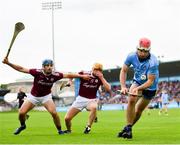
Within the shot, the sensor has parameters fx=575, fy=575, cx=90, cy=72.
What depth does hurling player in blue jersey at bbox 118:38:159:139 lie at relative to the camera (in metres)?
13.2

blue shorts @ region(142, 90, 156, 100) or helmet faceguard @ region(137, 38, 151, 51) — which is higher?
helmet faceguard @ region(137, 38, 151, 51)

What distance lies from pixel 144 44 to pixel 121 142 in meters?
2.31

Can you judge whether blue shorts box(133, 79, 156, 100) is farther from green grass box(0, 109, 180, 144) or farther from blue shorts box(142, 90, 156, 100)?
green grass box(0, 109, 180, 144)

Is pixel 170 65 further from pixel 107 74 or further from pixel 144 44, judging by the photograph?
pixel 144 44

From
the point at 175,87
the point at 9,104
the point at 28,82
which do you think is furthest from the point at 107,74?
the point at 28,82

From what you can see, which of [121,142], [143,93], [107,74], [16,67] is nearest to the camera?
[121,142]

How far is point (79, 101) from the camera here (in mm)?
17500

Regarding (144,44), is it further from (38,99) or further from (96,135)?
(38,99)

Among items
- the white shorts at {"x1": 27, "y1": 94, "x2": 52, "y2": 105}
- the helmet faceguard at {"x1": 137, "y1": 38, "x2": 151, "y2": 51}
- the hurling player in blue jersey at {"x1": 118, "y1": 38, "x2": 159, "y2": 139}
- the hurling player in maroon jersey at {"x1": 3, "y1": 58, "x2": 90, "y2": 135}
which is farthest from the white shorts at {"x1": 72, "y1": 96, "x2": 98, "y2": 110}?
the helmet faceguard at {"x1": 137, "y1": 38, "x2": 151, "y2": 51}

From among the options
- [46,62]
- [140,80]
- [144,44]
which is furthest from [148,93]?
[46,62]

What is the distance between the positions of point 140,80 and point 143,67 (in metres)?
0.38

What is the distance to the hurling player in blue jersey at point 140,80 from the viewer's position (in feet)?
43.4

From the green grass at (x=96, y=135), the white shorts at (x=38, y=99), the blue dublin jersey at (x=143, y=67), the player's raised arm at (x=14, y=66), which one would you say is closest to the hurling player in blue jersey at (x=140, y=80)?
the blue dublin jersey at (x=143, y=67)

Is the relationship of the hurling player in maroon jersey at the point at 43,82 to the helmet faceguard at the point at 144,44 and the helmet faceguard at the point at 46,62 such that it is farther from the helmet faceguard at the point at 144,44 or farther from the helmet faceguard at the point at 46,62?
the helmet faceguard at the point at 144,44
